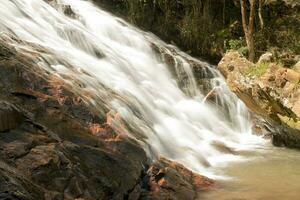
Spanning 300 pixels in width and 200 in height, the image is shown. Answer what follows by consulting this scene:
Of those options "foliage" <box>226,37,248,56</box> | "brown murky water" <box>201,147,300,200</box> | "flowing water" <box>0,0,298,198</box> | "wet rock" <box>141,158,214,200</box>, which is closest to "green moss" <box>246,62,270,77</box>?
"flowing water" <box>0,0,298,198</box>

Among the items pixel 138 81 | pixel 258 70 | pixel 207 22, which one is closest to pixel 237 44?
pixel 207 22

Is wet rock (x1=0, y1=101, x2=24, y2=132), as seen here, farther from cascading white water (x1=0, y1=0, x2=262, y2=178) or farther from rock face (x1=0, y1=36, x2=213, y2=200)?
cascading white water (x1=0, y1=0, x2=262, y2=178)

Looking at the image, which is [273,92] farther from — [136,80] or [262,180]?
[136,80]

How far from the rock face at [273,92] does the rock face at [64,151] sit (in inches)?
152

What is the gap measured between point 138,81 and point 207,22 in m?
6.29

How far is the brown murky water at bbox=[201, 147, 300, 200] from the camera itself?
7.22 metres

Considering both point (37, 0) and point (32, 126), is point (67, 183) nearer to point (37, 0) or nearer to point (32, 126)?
point (32, 126)

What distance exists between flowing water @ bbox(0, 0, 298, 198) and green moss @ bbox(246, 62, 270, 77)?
1.82 m

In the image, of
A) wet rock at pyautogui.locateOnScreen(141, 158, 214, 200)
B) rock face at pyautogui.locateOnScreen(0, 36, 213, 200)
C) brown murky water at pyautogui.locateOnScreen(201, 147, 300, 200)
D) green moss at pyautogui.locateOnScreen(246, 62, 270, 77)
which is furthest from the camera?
green moss at pyautogui.locateOnScreen(246, 62, 270, 77)

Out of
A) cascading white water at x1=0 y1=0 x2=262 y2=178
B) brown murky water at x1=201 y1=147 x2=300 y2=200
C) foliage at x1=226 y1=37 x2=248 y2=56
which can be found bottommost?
cascading white water at x1=0 y1=0 x2=262 y2=178

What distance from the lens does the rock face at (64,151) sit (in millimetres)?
5164

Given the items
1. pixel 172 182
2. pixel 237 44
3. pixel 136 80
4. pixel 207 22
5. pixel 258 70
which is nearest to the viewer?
pixel 172 182

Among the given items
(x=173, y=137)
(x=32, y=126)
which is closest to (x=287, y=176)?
(x=173, y=137)

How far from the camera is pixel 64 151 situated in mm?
5844
